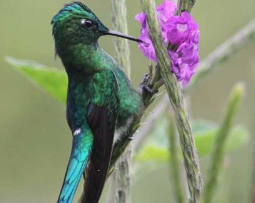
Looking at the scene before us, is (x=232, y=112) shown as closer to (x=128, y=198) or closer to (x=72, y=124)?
(x=128, y=198)

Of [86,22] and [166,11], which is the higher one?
[86,22]

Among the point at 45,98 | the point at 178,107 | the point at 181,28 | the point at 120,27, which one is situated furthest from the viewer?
the point at 45,98

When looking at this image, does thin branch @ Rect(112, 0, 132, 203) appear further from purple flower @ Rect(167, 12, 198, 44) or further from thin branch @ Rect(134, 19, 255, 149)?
thin branch @ Rect(134, 19, 255, 149)

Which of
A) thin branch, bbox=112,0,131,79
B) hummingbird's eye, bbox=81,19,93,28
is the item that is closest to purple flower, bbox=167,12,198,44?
thin branch, bbox=112,0,131,79

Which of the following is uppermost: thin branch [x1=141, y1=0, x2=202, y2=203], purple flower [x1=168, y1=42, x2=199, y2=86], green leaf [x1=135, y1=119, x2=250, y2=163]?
green leaf [x1=135, y1=119, x2=250, y2=163]

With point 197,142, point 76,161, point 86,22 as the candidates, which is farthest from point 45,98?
point 76,161

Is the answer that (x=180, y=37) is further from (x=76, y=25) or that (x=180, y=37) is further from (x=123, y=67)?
(x=76, y=25)

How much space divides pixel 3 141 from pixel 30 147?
30 cm

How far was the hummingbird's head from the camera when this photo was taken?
8.46ft

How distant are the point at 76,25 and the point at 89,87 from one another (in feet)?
0.81

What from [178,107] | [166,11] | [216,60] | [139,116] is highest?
[216,60]

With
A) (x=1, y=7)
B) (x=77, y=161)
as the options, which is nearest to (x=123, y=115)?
(x=77, y=161)

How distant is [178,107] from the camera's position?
1.92 m

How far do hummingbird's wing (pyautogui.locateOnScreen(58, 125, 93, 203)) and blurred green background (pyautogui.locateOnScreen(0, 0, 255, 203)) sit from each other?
3492 mm
